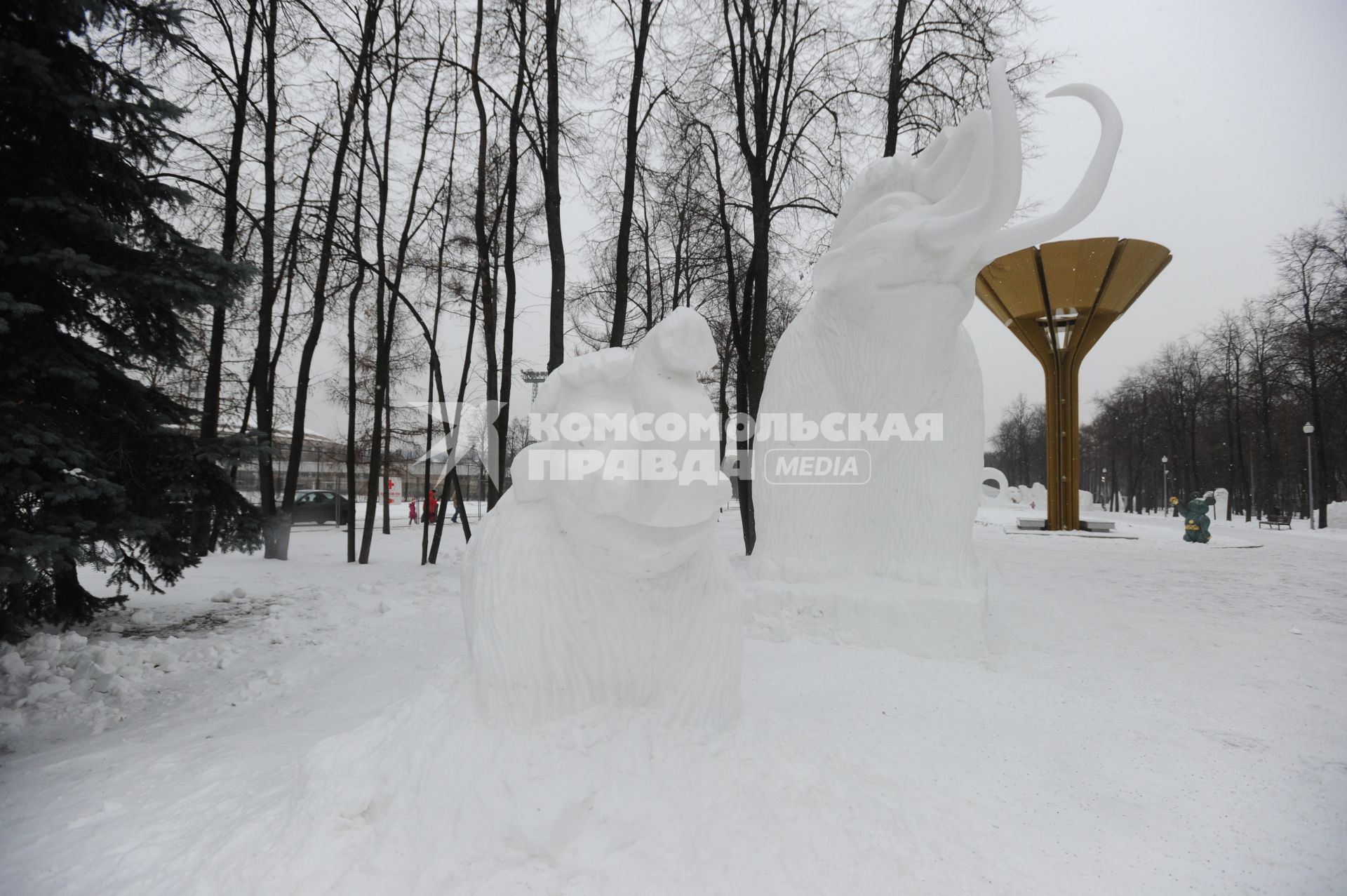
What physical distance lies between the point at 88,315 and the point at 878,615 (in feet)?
16.9

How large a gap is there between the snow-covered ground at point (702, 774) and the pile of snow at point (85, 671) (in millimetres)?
20

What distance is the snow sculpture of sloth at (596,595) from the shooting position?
6.40 feet

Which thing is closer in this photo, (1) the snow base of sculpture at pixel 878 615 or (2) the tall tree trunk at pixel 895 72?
(1) the snow base of sculpture at pixel 878 615

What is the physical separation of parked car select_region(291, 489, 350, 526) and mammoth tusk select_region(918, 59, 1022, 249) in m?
18.6

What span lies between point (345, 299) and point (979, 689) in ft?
38.4

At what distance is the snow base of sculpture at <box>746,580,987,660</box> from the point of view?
161 inches

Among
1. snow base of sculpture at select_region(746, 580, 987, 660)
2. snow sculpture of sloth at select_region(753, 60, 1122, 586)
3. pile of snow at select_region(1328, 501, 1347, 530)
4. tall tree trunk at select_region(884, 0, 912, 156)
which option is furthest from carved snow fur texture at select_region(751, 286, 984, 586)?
pile of snow at select_region(1328, 501, 1347, 530)

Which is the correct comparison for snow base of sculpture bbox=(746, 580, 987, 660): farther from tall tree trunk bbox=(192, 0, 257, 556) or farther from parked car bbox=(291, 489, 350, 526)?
parked car bbox=(291, 489, 350, 526)

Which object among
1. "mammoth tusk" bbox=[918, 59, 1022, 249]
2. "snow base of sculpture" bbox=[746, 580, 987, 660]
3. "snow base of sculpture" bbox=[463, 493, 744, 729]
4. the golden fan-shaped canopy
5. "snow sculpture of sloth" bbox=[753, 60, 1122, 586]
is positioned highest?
the golden fan-shaped canopy

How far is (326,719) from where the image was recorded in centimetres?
322

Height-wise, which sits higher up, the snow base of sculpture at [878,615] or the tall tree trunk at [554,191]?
the tall tree trunk at [554,191]

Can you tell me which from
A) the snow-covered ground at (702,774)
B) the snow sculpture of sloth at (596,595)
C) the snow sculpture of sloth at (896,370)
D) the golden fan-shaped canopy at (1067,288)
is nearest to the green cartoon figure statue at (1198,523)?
the golden fan-shaped canopy at (1067,288)

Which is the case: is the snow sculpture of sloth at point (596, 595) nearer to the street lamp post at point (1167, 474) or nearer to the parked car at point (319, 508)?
the parked car at point (319, 508)

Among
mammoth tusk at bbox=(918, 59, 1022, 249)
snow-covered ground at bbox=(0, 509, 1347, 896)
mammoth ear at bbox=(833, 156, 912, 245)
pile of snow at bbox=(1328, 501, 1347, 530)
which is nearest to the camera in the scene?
snow-covered ground at bbox=(0, 509, 1347, 896)
